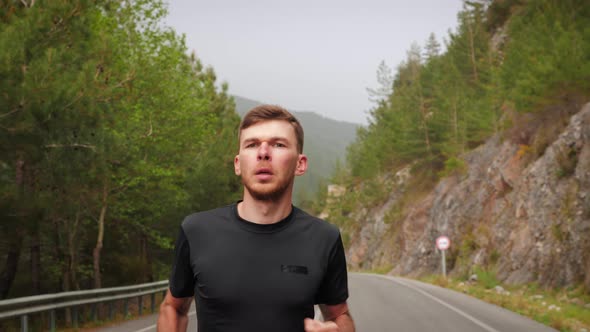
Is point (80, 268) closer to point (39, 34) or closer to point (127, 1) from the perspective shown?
point (127, 1)

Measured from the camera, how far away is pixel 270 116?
8.34ft

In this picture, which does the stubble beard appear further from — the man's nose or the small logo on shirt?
the small logo on shirt

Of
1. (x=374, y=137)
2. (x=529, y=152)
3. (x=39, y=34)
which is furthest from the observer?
(x=374, y=137)

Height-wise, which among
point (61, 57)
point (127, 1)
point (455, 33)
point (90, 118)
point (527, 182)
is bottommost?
point (527, 182)

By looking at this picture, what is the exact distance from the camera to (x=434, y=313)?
14.9 metres

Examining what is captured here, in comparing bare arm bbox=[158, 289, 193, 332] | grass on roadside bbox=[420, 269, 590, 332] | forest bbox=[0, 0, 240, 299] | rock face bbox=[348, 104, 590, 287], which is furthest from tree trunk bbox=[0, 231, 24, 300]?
rock face bbox=[348, 104, 590, 287]

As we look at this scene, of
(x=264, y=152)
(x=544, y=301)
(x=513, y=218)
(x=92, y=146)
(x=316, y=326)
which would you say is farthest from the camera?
(x=513, y=218)

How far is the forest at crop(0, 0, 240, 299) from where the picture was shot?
11.5 m

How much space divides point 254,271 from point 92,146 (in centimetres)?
1200

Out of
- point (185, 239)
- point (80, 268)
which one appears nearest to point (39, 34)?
point (185, 239)

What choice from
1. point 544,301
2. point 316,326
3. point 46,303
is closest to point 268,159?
point 316,326

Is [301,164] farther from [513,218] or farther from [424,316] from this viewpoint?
[513,218]

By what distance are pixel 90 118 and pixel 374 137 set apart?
255ft

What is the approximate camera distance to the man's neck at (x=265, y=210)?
2498 mm
